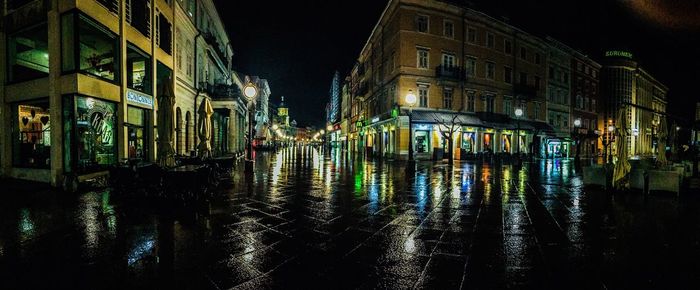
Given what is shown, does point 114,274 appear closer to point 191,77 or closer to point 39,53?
point 39,53

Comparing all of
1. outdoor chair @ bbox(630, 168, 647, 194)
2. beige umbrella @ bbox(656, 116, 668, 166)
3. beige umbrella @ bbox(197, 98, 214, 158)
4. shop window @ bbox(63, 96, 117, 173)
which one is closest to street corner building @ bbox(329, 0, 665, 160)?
beige umbrella @ bbox(656, 116, 668, 166)

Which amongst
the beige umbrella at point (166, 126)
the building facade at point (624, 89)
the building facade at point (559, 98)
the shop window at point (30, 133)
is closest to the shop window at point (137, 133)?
the shop window at point (30, 133)

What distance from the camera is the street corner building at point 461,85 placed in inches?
1110

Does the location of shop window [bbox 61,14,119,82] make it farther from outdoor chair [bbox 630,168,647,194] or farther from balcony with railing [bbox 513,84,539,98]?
balcony with railing [bbox 513,84,539,98]

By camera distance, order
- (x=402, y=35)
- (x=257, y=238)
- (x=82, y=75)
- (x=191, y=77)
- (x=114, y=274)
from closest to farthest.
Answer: (x=114, y=274), (x=257, y=238), (x=82, y=75), (x=191, y=77), (x=402, y=35)

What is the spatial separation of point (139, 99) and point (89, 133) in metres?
3.08

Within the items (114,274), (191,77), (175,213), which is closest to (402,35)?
(191,77)

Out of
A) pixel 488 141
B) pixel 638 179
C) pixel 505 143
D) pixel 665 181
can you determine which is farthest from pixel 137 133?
pixel 505 143

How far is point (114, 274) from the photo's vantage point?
11.8 ft

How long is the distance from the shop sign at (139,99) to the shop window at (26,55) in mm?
2636

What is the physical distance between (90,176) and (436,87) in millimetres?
25600

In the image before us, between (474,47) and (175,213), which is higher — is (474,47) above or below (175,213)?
above

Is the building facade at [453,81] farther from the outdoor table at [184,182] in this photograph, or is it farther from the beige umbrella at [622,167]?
the outdoor table at [184,182]

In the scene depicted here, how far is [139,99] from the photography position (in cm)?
1411
